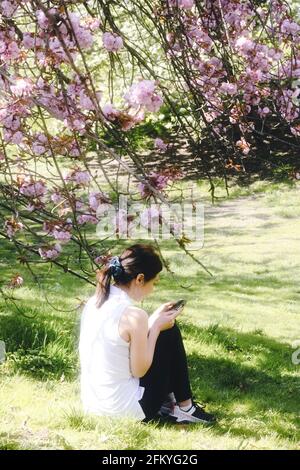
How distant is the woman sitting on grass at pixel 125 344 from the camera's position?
3527 millimetres

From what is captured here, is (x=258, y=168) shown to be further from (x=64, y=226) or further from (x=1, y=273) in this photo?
(x=64, y=226)

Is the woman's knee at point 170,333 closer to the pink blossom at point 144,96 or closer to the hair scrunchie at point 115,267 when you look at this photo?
the hair scrunchie at point 115,267

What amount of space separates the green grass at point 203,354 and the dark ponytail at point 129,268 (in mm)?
249

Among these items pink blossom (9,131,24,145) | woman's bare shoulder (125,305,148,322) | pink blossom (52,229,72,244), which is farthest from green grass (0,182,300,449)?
pink blossom (9,131,24,145)

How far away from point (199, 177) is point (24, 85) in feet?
39.1

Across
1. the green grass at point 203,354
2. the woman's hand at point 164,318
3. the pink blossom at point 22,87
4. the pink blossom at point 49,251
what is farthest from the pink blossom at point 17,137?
the woman's hand at point 164,318

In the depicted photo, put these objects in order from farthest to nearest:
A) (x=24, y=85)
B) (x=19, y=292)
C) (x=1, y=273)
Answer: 1. (x=1, y=273)
2. (x=19, y=292)
3. (x=24, y=85)

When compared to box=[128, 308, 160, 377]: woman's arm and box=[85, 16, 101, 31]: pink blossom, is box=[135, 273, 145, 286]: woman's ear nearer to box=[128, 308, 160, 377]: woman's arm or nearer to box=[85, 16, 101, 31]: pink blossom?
box=[128, 308, 160, 377]: woman's arm

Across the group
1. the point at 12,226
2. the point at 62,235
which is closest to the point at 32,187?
the point at 12,226

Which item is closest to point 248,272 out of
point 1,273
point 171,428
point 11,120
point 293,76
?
point 1,273

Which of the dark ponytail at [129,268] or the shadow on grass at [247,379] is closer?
the dark ponytail at [129,268]

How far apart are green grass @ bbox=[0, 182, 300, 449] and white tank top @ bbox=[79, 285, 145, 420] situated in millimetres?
123

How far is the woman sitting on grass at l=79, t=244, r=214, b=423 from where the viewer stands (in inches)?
139
